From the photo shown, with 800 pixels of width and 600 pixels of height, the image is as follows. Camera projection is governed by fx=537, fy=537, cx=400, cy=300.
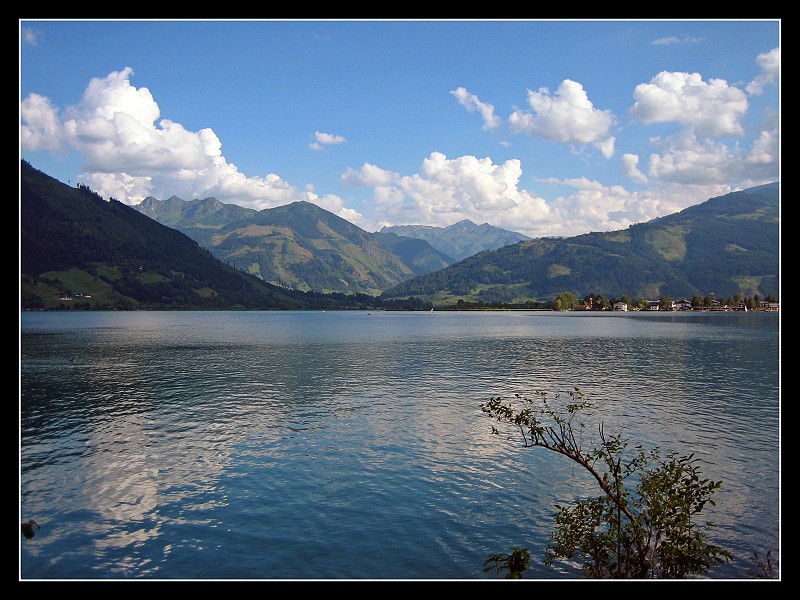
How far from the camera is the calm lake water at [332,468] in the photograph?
80.3ft

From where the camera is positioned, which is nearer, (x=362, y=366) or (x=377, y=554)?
(x=377, y=554)

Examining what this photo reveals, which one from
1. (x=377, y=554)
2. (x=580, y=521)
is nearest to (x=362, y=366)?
(x=377, y=554)

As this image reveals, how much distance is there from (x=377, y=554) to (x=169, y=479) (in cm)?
1712

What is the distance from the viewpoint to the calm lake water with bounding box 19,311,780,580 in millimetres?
24484

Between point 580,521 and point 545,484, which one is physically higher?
point 580,521

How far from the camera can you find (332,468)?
3659 centimetres
